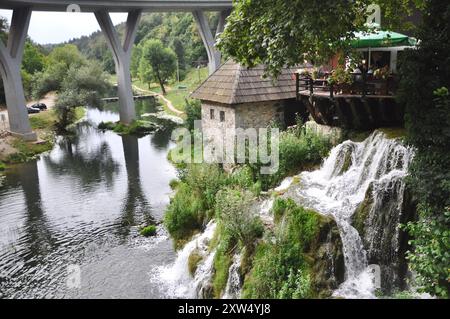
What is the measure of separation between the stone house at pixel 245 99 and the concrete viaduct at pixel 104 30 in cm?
1173

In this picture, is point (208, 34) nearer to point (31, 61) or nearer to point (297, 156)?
point (297, 156)

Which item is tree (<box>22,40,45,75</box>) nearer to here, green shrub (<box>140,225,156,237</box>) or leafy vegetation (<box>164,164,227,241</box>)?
green shrub (<box>140,225,156,237</box>)

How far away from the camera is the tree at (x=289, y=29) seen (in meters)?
8.29

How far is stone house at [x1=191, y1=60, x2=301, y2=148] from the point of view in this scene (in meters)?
16.9

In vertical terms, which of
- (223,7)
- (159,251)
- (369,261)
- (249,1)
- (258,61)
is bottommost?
(159,251)

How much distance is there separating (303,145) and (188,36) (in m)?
70.9

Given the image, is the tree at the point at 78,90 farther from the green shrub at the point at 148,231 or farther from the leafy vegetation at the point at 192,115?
the green shrub at the point at 148,231

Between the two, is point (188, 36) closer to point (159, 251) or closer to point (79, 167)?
point (79, 167)

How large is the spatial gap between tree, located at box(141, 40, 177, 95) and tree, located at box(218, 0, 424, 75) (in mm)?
48487

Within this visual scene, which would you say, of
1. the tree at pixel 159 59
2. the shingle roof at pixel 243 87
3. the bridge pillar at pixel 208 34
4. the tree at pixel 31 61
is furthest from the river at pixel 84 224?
the tree at pixel 31 61

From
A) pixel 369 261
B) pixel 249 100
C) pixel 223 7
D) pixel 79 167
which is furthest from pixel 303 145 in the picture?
pixel 223 7

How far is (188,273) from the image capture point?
11438 millimetres

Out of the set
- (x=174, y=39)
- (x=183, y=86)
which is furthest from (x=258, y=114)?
(x=174, y=39)
